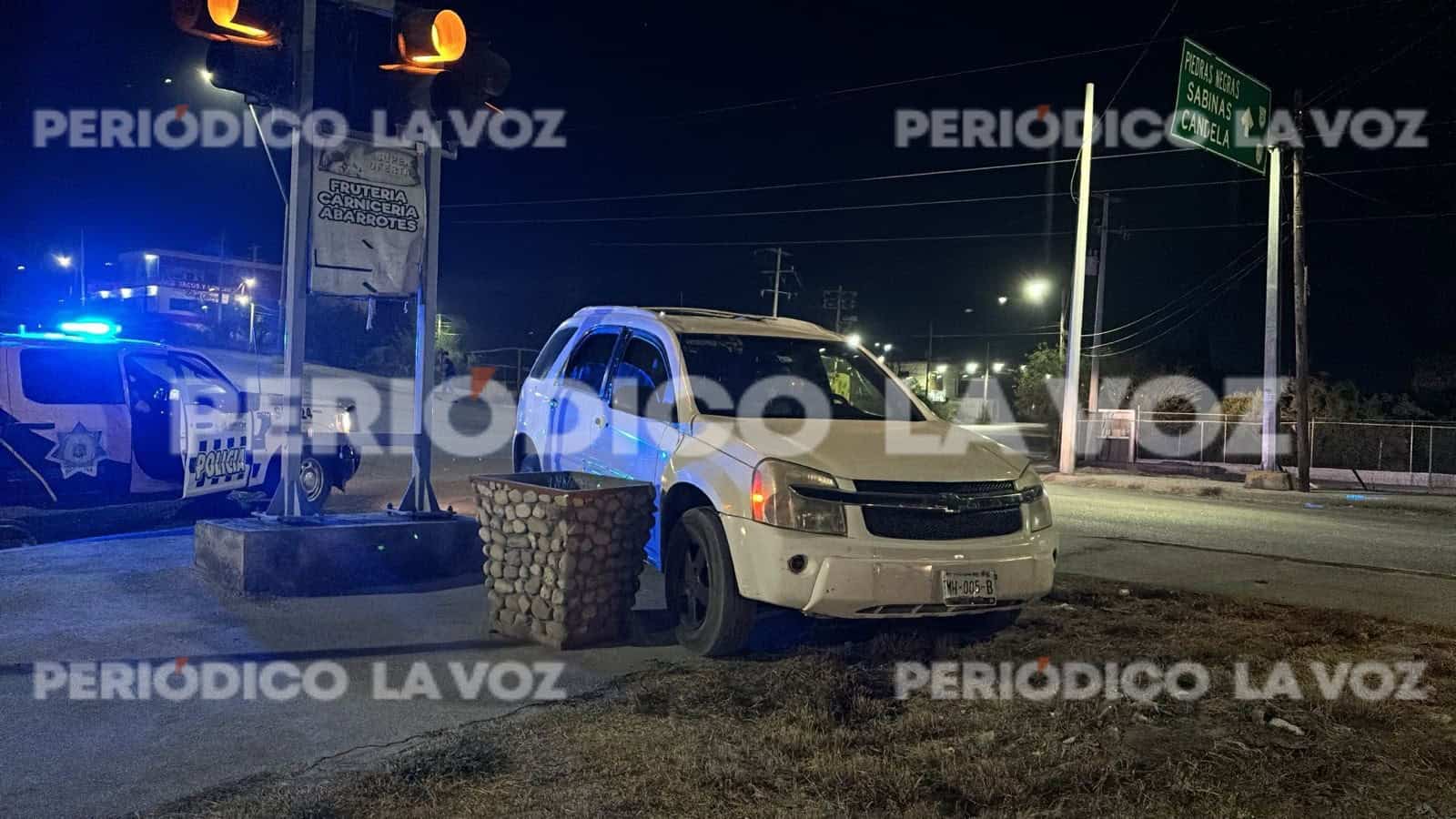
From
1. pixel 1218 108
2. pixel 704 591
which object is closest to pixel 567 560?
pixel 704 591

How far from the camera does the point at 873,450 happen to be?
5965 mm

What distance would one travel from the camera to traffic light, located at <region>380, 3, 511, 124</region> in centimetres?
690

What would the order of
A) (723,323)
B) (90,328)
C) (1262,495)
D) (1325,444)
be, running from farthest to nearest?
(1325,444), (1262,495), (90,328), (723,323)

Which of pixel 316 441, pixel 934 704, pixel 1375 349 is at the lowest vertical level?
pixel 934 704

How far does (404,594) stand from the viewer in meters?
7.15

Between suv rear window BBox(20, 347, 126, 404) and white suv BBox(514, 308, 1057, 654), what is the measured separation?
512cm

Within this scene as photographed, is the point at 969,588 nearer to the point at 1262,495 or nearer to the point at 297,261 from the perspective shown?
the point at 297,261

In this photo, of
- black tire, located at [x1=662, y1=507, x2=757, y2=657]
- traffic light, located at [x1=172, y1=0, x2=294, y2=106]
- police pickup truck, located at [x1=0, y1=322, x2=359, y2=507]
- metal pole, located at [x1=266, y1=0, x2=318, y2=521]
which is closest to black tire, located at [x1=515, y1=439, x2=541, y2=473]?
metal pole, located at [x1=266, y1=0, x2=318, y2=521]

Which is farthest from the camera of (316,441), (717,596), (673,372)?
(316,441)

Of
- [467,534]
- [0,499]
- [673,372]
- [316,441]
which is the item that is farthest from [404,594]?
[316,441]

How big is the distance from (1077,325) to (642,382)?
1872 cm

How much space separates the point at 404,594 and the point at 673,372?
7.55ft

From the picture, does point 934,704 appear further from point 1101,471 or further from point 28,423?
point 1101,471

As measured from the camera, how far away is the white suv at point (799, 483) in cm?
551
